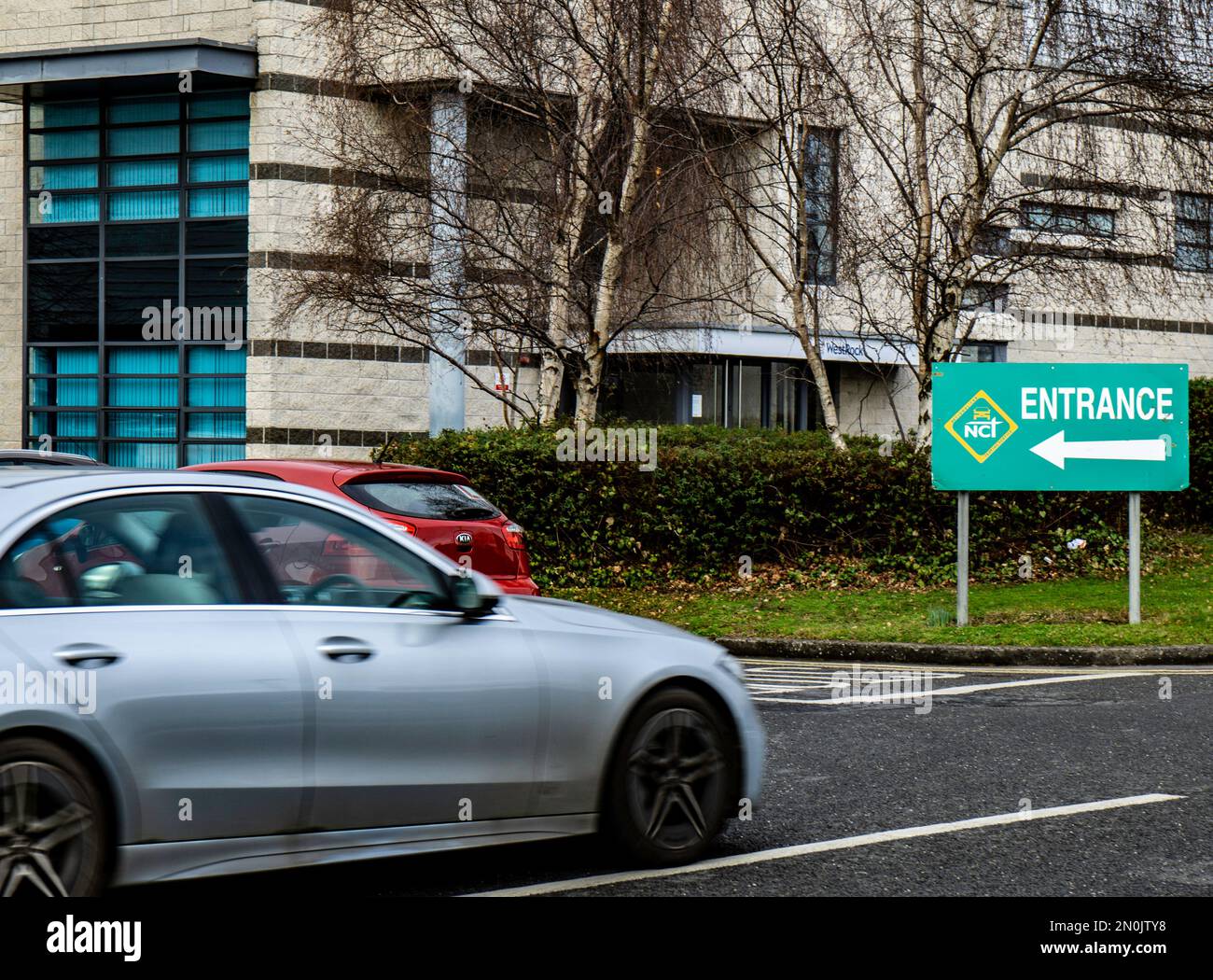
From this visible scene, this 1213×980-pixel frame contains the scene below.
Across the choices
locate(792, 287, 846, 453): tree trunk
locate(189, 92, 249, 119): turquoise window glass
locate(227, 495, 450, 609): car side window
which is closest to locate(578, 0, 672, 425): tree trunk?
locate(792, 287, 846, 453): tree trunk

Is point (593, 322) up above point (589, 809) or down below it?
above

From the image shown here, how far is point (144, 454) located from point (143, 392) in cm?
94

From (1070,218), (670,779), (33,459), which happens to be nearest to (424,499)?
(33,459)

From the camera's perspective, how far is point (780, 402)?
92.8 feet

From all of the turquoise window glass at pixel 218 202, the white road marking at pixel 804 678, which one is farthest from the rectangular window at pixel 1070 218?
the turquoise window glass at pixel 218 202

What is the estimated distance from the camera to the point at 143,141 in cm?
2414

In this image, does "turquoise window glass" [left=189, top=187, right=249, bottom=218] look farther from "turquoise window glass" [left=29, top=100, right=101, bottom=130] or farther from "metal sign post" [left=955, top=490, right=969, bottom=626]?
"metal sign post" [left=955, top=490, right=969, bottom=626]

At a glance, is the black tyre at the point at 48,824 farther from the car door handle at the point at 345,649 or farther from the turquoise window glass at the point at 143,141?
the turquoise window glass at the point at 143,141

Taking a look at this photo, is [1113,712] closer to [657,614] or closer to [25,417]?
[657,614]

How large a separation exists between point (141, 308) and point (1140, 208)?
568 inches

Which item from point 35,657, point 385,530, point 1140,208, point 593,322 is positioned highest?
point 1140,208

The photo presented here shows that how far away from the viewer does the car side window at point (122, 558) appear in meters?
4.98

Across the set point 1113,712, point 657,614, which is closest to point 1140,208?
point 657,614
